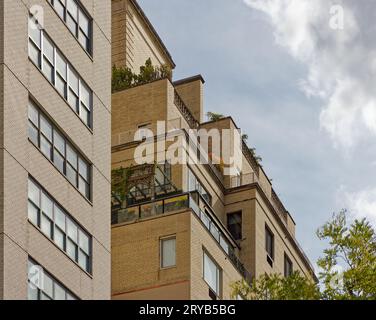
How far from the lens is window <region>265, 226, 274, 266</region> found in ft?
228

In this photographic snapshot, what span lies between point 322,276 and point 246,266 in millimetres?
23017

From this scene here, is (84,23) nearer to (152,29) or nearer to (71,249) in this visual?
(71,249)

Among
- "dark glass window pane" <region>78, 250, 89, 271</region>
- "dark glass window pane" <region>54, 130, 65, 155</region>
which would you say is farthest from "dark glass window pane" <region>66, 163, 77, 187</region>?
"dark glass window pane" <region>78, 250, 89, 271</region>

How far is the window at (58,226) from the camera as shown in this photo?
4441 cm

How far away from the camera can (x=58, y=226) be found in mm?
46156

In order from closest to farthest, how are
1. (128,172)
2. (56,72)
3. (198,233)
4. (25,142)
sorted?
(25,142) < (56,72) < (198,233) < (128,172)

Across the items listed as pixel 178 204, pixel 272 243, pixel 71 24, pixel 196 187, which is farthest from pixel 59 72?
pixel 272 243

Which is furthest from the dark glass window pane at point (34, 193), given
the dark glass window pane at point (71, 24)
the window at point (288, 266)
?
the window at point (288, 266)

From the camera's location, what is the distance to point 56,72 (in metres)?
47.8

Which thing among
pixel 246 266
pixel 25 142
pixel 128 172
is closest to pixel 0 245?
pixel 25 142

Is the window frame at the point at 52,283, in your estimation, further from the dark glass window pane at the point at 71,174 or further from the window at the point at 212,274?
the window at the point at 212,274

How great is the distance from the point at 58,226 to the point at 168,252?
38.3 feet

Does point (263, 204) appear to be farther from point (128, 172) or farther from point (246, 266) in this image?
point (128, 172)
